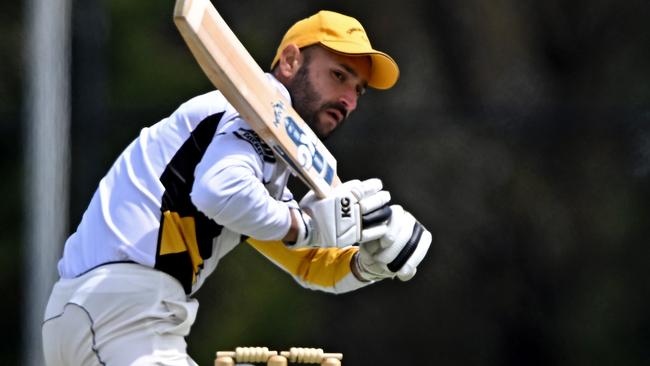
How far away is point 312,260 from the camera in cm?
289

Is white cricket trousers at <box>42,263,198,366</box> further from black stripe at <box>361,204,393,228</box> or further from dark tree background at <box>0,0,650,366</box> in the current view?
dark tree background at <box>0,0,650,366</box>

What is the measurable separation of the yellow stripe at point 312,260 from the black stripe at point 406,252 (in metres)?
0.18

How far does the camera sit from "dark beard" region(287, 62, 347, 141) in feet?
8.78

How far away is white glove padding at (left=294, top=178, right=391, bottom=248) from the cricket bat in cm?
4

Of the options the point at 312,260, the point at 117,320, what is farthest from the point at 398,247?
the point at 117,320

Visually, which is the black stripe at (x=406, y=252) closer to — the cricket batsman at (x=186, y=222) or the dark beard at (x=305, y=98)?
the cricket batsman at (x=186, y=222)

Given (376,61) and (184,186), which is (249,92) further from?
(376,61)

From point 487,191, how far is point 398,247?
5.25 feet

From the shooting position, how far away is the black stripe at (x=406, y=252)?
268 cm

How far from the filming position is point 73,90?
4312mm

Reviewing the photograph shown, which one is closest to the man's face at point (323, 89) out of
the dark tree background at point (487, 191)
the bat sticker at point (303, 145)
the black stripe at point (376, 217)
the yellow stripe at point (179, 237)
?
the bat sticker at point (303, 145)

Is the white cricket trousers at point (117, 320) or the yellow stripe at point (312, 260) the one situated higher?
the white cricket trousers at point (117, 320)

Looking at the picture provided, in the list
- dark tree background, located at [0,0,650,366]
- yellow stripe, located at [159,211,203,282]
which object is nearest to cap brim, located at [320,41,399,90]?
yellow stripe, located at [159,211,203,282]

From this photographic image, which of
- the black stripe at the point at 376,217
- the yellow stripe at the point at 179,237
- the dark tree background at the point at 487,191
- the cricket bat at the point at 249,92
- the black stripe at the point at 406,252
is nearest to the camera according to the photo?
the cricket bat at the point at 249,92
